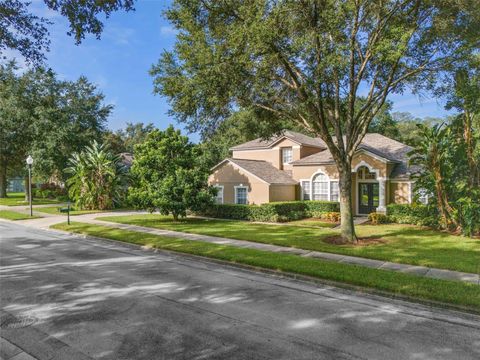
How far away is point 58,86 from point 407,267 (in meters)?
43.4

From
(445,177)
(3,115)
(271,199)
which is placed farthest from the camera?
(3,115)

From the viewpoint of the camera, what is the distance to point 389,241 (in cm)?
1616

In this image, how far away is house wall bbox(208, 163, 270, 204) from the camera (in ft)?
90.1

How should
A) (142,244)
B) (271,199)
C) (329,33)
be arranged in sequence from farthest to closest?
(271,199)
(142,244)
(329,33)

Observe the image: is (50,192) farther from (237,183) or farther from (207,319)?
(207,319)

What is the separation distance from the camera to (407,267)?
36.9 feet

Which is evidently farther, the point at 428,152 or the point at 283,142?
the point at 283,142

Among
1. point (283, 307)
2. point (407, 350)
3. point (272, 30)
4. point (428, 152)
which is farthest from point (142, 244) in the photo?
point (428, 152)

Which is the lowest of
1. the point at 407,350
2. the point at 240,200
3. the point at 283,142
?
the point at 407,350

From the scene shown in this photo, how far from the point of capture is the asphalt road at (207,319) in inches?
225

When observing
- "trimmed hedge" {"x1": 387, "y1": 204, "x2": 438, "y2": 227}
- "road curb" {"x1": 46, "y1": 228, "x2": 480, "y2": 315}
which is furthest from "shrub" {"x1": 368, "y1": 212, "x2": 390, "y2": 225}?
"road curb" {"x1": 46, "y1": 228, "x2": 480, "y2": 315}

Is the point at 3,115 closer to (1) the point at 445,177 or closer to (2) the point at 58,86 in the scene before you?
(2) the point at 58,86

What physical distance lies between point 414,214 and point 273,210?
942 cm

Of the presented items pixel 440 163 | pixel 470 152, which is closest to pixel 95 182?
pixel 440 163
